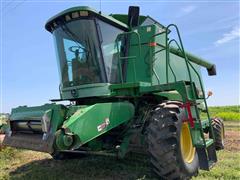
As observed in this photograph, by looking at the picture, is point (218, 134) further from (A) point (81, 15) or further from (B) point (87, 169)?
(A) point (81, 15)

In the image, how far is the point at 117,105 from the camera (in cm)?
Answer: 538

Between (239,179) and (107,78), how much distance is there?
105 inches

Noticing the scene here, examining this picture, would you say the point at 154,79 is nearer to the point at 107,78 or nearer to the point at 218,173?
the point at 107,78

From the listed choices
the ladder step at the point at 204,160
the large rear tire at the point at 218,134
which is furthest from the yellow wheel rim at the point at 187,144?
the large rear tire at the point at 218,134

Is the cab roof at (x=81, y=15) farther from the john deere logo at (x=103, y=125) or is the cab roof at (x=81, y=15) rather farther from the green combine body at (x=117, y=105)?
the john deere logo at (x=103, y=125)

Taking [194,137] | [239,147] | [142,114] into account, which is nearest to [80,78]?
[142,114]

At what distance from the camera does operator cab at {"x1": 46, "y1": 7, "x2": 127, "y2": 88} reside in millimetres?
5730

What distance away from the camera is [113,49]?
6.01 m

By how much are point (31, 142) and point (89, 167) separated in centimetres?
182

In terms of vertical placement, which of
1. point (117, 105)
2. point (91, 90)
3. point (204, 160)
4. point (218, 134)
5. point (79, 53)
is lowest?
point (218, 134)

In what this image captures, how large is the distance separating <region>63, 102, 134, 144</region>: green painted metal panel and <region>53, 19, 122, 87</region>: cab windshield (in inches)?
27.6

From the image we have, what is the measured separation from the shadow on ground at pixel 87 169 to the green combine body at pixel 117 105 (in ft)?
1.26

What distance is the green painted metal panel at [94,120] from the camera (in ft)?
15.0

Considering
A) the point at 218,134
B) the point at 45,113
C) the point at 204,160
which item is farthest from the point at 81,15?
the point at 218,134
